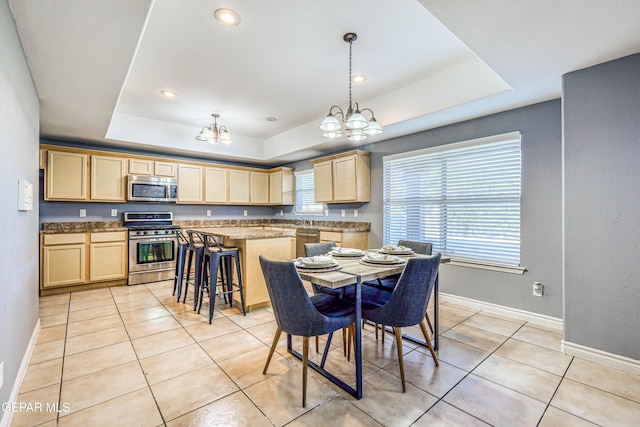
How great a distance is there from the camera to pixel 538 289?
3.12m

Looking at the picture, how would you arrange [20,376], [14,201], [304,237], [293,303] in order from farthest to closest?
[304,237] → [20,376] → [14,201] → [293,303]

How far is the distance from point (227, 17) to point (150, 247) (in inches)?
155

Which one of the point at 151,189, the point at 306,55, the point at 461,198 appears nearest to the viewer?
the point at 306,55

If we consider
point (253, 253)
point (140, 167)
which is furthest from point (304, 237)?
point (140, 167)

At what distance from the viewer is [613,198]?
229cm

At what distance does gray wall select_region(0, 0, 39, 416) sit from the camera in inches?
63.4

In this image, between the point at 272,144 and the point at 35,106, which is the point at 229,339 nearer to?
the point at 35,106

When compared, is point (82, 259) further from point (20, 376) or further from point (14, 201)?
point (14, 201)

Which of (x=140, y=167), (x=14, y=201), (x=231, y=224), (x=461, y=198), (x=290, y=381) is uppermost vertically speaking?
(x=140, y=167)

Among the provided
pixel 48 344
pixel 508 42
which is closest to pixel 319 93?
pixel 508 42

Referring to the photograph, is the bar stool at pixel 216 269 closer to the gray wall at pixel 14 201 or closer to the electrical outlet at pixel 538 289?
the gray wall at pixel 14 201

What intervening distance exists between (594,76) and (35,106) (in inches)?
191

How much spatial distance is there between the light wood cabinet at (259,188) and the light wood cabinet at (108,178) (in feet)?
7.88

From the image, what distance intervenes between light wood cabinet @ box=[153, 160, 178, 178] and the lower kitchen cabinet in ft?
3.98
